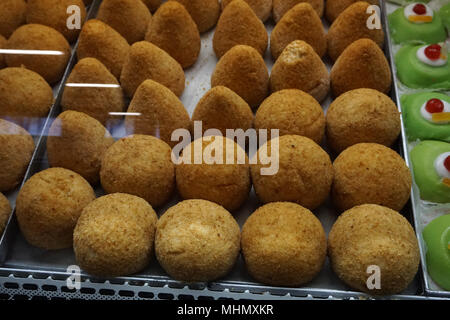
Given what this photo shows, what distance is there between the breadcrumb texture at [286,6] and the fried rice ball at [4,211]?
1306 mm

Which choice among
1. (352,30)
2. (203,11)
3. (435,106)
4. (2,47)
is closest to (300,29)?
(352,30)

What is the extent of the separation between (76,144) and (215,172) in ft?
1.52

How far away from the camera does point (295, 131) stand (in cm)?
157

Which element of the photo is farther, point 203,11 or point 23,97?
point 203,11

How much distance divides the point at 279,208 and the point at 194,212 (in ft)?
0.81

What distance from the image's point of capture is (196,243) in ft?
4.25

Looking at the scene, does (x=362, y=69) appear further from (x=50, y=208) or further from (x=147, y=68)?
(x=50, y=208)

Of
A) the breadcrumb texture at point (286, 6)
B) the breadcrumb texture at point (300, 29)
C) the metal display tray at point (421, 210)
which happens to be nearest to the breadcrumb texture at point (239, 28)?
the breadcrumb texture at point (300, 29)

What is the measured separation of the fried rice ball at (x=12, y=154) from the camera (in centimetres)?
152

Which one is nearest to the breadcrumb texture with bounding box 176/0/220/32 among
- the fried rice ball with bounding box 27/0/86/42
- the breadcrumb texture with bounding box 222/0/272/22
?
the breadcrumb texture with bounding box 222/0/272/22

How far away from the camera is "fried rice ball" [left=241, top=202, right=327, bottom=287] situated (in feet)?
4.25

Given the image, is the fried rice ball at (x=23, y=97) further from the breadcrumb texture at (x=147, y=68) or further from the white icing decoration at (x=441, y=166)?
the white icing decoration at (x=441, y=166)
